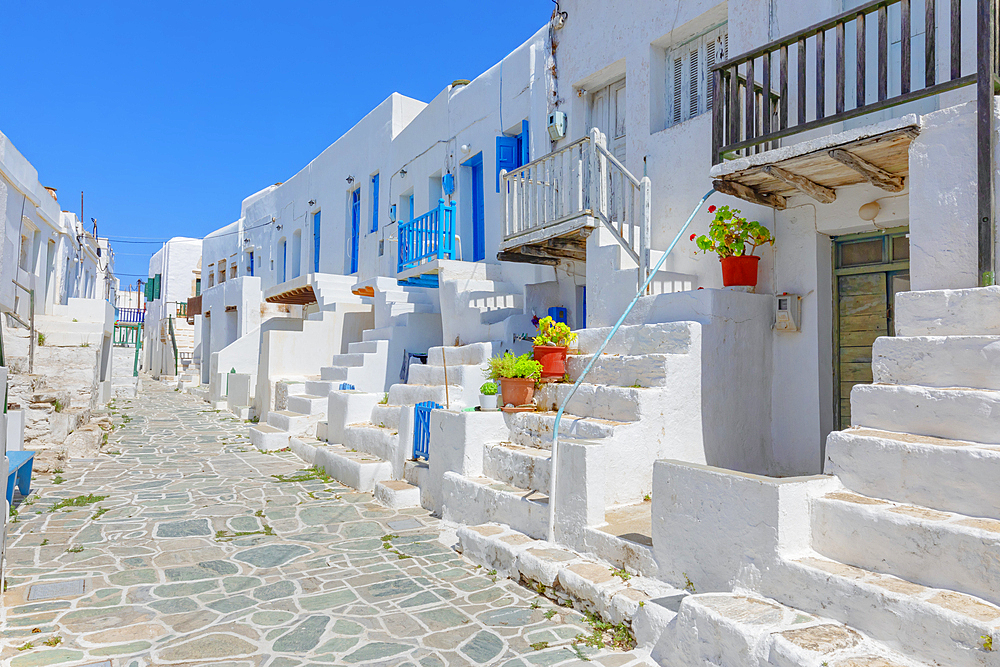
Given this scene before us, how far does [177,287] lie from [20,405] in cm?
2865

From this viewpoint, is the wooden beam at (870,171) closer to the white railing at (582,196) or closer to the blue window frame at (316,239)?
the white railing at (582,196)

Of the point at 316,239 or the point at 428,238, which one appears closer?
the point at 428,238

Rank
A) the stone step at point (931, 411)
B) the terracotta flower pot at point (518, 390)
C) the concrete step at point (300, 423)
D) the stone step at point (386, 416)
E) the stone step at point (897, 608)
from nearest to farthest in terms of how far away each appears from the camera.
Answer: the stone step at point (897, 608), the stone step at point (931, 411), the terracotta flower pot at point (518, 390), the stone step at point (386, 416), the concrete step at point (300, 423)

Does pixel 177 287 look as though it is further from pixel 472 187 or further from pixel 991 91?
pixel 991 91

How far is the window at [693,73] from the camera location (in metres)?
7.77

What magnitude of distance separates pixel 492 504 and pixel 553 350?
6.17 ft

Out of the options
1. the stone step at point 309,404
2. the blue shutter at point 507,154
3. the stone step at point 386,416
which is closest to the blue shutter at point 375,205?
the stone step at point 309,404

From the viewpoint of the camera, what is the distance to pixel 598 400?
5945mm

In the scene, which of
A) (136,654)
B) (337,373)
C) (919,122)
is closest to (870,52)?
(919,122)

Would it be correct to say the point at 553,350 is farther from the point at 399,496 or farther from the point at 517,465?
the point at 399,496

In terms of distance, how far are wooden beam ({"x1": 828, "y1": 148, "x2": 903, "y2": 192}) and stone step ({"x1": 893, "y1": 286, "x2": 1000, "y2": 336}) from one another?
1305 millimetres

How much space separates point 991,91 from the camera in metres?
4.23

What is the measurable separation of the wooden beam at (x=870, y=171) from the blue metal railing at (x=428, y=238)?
7426 mm

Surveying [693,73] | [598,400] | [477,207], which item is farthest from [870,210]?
[477,207]
